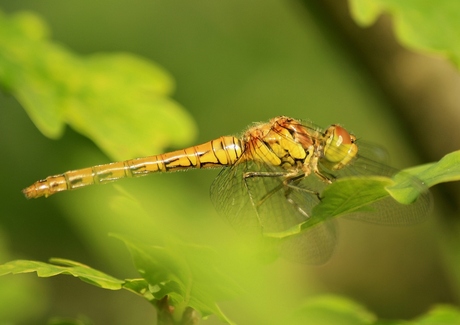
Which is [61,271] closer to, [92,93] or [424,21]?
[92,93]

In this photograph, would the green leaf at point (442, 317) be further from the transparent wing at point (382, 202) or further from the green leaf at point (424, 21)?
the green leaf at point (424, 21)

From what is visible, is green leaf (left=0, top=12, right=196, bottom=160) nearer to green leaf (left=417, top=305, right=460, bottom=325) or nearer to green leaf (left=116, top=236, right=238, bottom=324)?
green leaf (left=116, top=236, right=238, bottom=324)

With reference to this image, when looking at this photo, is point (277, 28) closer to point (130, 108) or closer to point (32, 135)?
point (32, 135)

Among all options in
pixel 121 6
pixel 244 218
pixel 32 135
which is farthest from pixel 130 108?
pixel 121 6

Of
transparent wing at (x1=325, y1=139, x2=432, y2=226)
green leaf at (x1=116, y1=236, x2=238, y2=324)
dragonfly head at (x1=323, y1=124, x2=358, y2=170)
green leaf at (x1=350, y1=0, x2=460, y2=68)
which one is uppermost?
green leaf at (x1=350, y1=0, x2=460, y2=68)

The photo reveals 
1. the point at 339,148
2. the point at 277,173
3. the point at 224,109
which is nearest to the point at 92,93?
the point at 277,173

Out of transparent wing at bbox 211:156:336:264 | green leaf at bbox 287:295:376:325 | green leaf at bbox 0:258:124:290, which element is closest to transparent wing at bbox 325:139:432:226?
transparent wing at bbox 211:156:336:264

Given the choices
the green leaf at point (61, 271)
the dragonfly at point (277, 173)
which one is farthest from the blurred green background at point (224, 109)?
the green leaf at point (61, 271)
